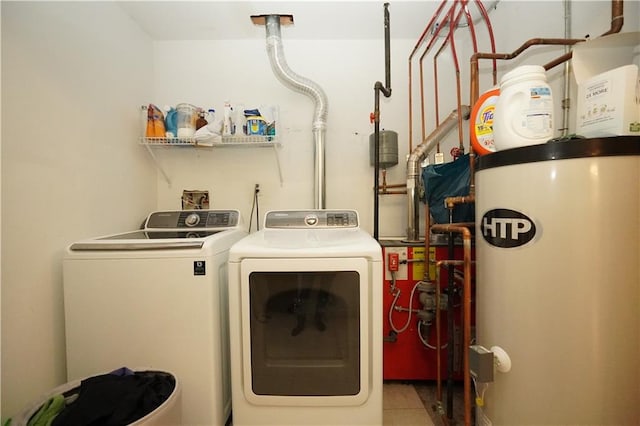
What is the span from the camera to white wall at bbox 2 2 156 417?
101cm

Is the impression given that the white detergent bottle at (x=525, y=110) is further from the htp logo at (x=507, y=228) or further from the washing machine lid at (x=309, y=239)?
the washing machine lid at (x=309, y=239)

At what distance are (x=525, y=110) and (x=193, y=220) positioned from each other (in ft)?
6.26

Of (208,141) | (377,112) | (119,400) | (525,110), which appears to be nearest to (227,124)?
(208,141)

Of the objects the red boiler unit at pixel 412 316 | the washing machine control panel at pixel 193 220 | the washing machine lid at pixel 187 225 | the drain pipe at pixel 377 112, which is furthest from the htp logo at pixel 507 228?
the washing machine control panel at pixel 193 220

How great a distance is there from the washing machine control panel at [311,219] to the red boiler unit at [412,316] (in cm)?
29

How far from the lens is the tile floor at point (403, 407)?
4.42 ft

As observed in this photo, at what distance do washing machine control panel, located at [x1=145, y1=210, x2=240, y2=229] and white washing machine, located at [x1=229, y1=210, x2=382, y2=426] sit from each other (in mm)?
679

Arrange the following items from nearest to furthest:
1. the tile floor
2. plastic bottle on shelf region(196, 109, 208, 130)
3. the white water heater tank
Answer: the white water heater tank, the tile floor, plastic bottle on shelf region(196, 109, 208, 130)

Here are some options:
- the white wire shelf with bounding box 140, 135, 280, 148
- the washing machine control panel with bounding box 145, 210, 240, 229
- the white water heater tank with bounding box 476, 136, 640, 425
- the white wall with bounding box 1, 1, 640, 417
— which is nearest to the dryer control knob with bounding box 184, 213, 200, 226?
the washing machine control panel with bounding box 145, 210, 240, 229

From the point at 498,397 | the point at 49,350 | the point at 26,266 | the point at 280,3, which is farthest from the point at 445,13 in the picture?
the point at 49,350

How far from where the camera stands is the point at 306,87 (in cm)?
186

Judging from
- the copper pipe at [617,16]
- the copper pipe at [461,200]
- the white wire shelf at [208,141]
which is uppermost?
the copper pipe at [617,16]

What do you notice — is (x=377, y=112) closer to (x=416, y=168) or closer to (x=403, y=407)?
(x=416, y=168)

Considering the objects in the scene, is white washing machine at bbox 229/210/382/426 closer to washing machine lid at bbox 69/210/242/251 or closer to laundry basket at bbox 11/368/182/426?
laundry basket at bbox 11/368/182/426
